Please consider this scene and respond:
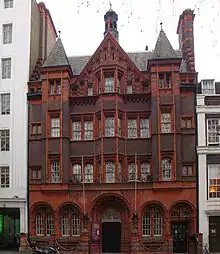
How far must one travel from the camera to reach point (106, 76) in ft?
127

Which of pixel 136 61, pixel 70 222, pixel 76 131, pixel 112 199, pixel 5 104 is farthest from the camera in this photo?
pixel 136 61

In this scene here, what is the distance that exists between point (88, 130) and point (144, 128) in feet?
15.1

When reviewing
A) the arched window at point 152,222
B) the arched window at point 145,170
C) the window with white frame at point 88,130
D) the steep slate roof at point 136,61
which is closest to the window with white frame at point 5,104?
the steep slate roof at point 136,61

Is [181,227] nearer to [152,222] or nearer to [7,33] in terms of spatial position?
[152,222]

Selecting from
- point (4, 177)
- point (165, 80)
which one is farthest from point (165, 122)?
point (4, 177)

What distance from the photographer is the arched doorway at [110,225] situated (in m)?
36.6

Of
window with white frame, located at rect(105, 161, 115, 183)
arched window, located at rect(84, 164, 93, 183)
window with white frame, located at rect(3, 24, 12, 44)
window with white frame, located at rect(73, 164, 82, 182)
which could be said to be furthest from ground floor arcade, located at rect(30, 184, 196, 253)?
window with white frame, located at rect(3, 24, 12, 44)

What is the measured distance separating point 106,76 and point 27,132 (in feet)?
26.6

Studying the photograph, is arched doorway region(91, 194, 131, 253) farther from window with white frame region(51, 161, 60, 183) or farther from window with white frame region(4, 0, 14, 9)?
window with white frame region(4, 0, 14, 9)

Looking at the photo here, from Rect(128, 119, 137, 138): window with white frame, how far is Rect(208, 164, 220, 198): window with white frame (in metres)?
6.54

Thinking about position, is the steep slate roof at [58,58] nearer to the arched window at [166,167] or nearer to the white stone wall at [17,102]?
the white stone wall at [17,102]

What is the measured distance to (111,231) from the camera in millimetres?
37562

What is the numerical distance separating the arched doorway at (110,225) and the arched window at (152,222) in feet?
4.33

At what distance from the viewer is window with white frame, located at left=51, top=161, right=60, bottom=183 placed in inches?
1499
